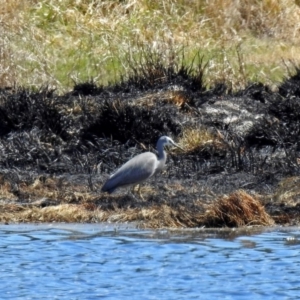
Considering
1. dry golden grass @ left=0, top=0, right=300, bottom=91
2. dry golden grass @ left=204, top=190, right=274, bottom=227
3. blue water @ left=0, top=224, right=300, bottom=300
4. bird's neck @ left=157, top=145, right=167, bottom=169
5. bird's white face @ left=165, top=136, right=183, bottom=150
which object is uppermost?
dry golden grass @ left=0, top=0, right=300, bottom=91

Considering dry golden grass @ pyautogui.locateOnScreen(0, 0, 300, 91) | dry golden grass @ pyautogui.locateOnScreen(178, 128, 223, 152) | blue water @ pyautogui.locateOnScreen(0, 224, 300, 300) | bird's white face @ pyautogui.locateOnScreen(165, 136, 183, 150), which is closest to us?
blue water @ pyautogui.locateOnScreen(0, 224, 300, 300)

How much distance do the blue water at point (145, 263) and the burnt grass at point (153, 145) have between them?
57 centimetres

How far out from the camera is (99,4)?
24625 mm

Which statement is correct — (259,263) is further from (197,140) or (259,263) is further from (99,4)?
(99,4)

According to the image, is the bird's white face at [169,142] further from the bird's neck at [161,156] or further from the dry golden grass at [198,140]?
the dry golden grass at [198,140]

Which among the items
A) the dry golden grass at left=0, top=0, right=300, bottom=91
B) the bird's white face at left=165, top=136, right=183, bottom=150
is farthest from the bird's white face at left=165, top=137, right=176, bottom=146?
the dry golden grass at left=0, top=0, right=300, bottom=91

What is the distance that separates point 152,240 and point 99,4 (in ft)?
42.7

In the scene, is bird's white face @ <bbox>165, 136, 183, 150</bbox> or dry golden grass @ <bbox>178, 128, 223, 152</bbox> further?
dry golden grass @ <bbox>178, 128, 223, 152</bbox>

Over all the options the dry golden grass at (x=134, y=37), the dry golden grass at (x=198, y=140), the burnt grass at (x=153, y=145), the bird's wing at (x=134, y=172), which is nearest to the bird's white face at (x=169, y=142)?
the burnt grass at (x=153, y=145)

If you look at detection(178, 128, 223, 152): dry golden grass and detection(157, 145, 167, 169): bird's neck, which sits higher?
detection(178, 128, 223, 152): dry golden grass

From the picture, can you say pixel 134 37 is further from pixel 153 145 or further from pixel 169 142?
pixel 169 142

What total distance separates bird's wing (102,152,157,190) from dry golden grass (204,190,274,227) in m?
1.69

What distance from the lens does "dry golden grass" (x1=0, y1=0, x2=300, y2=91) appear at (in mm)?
22000

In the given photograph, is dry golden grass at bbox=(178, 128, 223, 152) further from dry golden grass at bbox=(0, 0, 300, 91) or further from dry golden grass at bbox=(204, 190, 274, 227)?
dry golden grass at bbox=(204, 190, 274, 227)
